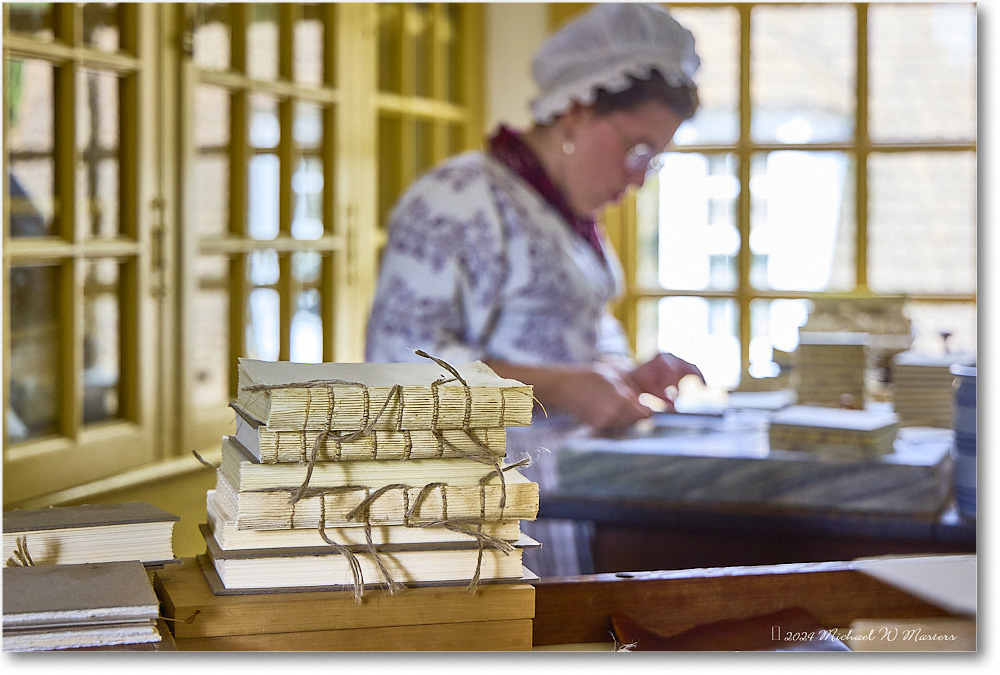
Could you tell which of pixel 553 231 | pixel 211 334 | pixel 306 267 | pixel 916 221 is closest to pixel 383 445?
pixel 211 334

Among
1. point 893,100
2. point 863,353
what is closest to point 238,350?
point 863,353

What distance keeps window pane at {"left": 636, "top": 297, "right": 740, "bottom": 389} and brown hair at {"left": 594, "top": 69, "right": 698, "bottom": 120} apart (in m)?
0.20

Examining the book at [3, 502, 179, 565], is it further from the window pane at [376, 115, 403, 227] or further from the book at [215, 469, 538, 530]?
the window pane at [376, 115, 403, 227]

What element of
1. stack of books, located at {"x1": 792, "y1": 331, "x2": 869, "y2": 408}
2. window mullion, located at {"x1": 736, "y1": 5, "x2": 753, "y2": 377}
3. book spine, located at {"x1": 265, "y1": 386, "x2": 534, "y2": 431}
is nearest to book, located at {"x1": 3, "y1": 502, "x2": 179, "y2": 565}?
book spine, located at {"x1": 265, "y1": 386, "x2": 534, "y2": 431}

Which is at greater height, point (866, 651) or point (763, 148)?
point (763, 148)

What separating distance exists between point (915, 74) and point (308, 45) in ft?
3.19

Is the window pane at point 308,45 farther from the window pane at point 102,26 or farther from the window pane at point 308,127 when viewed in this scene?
the window pane at point 102,26

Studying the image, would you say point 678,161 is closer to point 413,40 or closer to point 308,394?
point 413,40

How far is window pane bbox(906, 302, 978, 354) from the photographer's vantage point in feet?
2.56

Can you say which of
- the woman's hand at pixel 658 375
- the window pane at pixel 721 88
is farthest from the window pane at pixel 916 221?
the woman's hand at pixel 658 375

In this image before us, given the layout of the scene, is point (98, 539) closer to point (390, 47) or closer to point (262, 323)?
point (262, 323)

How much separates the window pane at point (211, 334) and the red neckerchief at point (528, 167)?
0.28 m

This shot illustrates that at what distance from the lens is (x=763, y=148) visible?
130 cm

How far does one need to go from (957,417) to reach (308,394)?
45 cm
